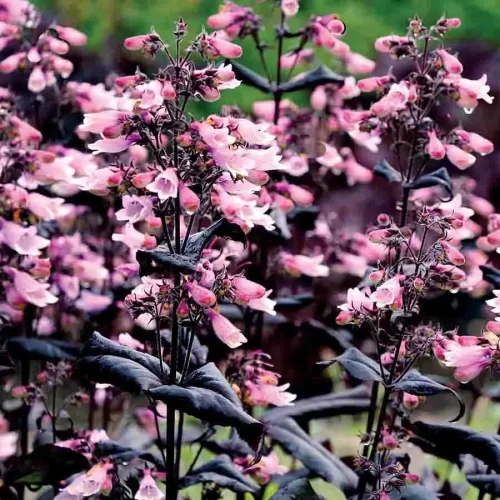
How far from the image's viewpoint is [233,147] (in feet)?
5.63

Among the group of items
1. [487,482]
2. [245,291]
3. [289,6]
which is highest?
[289,6]

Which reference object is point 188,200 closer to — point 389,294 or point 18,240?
point 389,294

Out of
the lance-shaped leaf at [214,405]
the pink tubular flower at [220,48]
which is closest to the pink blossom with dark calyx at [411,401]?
the lance-shaped leaf at [214,405]

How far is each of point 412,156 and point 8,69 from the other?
1273 mm

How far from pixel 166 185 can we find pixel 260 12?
4357 millimetres

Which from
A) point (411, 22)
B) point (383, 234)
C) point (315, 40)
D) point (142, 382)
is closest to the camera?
point (142, 382)

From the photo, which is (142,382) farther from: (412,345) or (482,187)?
(482,187)

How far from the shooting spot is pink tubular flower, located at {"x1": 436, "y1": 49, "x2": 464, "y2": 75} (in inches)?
80.9

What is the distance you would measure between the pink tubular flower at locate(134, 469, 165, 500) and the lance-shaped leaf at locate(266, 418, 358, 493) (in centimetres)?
46

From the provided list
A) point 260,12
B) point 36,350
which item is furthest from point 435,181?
point 260,12

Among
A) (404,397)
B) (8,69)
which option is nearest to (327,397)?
(404,397)

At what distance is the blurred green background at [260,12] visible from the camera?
18.4 ft

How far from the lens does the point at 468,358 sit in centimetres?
183

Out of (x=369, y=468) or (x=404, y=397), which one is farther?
(x=404, y=397)
